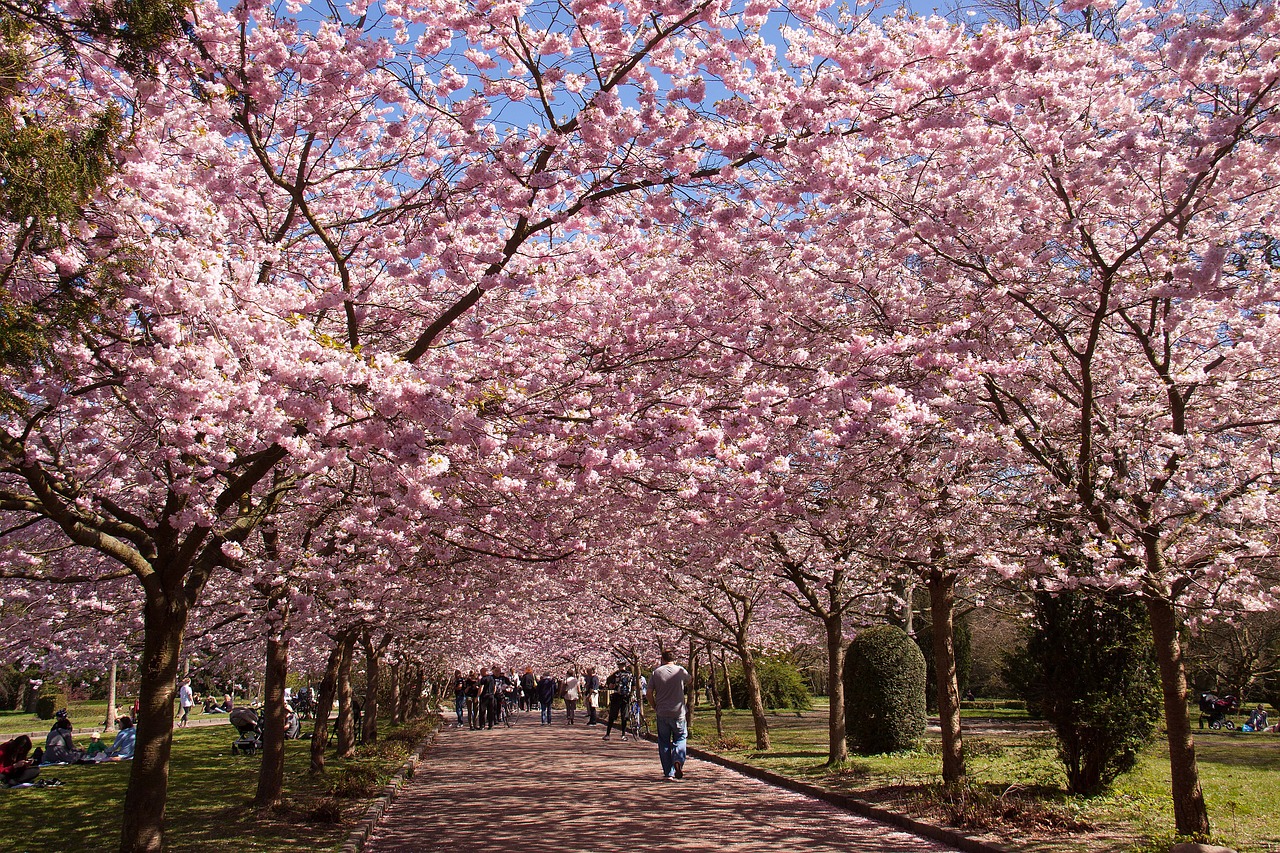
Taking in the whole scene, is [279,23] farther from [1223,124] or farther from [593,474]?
[1223,124]

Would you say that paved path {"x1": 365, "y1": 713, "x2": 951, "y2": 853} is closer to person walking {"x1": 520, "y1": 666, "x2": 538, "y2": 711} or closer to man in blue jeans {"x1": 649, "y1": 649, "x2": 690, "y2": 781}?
man in blue jeans {"x1": 649, "y1": 649, "x2": 690, "y2": 781}

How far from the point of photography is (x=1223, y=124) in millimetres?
5723

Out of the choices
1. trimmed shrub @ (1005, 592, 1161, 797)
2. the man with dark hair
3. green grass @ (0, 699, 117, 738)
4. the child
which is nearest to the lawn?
trimmed shrub @ (1005, 592, 1161, 797)

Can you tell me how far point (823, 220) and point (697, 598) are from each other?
518 inches

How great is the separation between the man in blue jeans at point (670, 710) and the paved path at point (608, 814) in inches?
19.0

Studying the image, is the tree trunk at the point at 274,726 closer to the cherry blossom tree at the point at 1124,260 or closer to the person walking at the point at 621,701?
the cherry blossom tree at the point at 1124,260

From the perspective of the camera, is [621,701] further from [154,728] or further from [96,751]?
[154,728]

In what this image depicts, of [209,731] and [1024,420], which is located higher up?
[1024,420]

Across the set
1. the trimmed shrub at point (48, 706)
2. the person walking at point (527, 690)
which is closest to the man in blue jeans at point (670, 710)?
the person walking at point (527, 690)

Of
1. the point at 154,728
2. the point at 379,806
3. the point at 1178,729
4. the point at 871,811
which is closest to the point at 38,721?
the point at 379,806

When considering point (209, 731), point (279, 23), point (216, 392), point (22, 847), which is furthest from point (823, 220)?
point (209, 731)

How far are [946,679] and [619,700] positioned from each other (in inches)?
659

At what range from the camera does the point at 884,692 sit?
16.6 metres

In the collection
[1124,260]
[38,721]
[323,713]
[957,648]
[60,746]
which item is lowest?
[38,721]
